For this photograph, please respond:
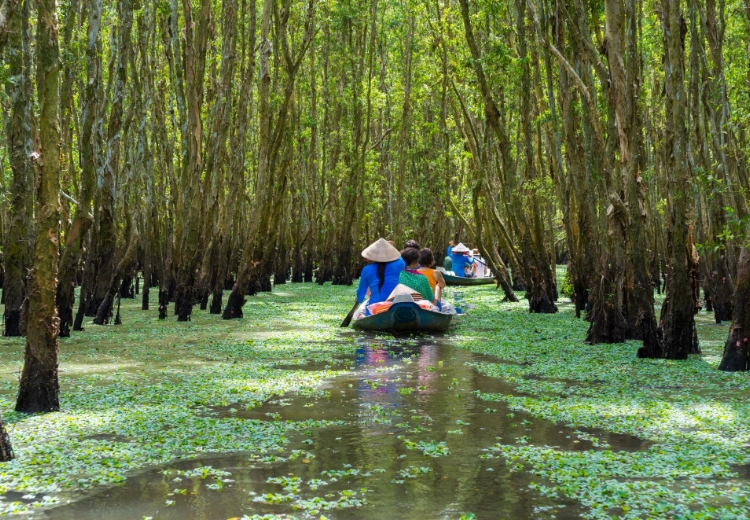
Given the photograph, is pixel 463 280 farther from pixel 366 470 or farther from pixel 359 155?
pixel 366 470

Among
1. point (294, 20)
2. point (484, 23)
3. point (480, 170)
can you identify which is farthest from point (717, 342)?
point (294, 20)

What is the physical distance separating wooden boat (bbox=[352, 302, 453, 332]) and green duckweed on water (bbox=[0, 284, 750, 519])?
64.8 inches

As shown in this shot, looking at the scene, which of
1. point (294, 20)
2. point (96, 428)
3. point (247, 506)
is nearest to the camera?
point (247, 506)

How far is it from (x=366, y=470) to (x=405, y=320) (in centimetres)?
880

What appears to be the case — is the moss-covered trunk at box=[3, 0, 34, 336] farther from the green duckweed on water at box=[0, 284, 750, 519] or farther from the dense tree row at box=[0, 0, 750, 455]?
the green duckweed on water at box=[0, 284, 750, 519]

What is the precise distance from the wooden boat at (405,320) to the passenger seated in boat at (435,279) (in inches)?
19.3

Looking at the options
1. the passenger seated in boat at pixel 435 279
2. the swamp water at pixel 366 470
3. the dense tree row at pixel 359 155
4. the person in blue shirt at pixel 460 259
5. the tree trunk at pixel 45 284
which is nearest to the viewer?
the swamp water at pixel 366 470

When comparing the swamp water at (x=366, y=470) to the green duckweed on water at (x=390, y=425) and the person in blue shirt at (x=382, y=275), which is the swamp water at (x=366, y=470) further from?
the person in blue shirt at (x=382, y=275)

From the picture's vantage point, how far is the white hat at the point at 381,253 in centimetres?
1496

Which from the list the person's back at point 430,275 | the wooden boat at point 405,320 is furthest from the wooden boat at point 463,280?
the wooden boat at point 405,320

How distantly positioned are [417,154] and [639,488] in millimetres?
33534

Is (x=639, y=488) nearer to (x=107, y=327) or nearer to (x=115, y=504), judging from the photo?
(x=115, y=504)

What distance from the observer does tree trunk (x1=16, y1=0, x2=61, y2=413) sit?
6.96m

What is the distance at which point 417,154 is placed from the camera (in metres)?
38.3
